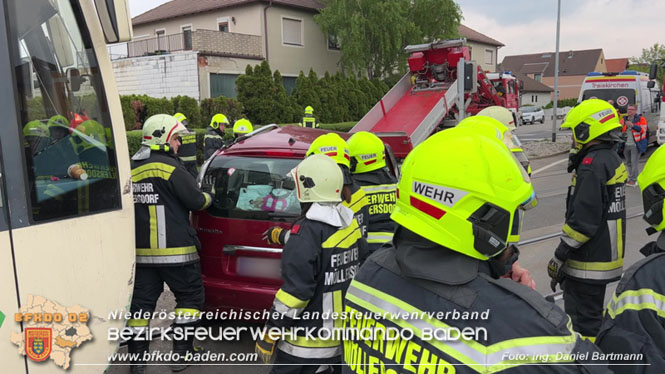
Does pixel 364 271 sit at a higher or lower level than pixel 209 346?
higher

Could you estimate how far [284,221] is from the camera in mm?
3953

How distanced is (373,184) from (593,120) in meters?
1.73

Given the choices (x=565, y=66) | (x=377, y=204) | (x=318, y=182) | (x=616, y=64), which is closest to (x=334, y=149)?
(x=377, y=204)

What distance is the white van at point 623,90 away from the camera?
51.5 feet

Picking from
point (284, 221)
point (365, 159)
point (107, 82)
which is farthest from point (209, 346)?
point (107, 82)

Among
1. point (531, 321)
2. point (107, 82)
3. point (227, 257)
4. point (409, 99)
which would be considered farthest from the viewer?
point (409, 99)

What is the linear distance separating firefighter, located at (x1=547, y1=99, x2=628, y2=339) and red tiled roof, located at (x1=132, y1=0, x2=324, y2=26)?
26295 millimetres

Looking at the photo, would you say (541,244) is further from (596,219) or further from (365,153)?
(365,153)

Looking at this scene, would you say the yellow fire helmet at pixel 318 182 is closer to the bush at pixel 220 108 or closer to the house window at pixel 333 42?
the bush at pixel 220 108

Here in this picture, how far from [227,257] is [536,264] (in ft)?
13.6

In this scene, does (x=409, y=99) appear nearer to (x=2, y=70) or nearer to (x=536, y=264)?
(x=536, y=264)

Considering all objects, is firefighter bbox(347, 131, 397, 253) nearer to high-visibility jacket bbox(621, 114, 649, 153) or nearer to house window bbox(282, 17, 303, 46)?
high-visibility jacket bbox(621, 114, 649, 153)

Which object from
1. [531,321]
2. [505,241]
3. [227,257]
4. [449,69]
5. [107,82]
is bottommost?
[227,257]

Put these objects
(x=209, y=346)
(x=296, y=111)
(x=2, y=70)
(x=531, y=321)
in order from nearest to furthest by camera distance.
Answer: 1. (x=531, y=321)
2. (x=2, y=70)
3. (x=209, y=346)
4. (x=296, y=111)
